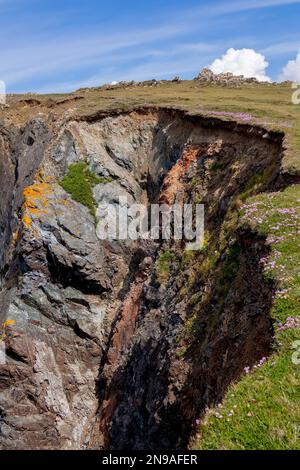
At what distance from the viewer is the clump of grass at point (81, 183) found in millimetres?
38844

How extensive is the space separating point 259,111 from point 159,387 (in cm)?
2395

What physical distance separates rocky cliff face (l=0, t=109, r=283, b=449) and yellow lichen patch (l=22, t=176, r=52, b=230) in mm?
108

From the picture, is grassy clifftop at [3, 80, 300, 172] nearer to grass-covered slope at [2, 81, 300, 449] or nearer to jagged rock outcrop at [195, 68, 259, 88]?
grass-covered slope at [2, 81, 300, 449]

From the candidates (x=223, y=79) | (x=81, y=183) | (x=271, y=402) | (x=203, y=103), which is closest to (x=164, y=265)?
(x=81, y=183)

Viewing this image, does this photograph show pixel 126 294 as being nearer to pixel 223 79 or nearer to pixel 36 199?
pixel 36 199

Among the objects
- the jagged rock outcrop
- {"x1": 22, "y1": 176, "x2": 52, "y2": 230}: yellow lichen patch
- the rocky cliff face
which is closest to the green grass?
the rocky cliff face

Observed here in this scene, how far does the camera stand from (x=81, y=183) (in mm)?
39344

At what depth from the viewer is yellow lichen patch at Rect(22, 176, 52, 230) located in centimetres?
3628

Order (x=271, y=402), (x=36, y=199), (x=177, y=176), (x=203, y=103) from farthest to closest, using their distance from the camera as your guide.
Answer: (x=203, y=103) → (x=36, y=199) → (x=177, y=176) → (x=271, y=402)

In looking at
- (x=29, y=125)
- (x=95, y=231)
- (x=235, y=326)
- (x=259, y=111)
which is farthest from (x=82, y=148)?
(x=235, y=326)

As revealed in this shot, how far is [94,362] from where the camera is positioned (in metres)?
34.0

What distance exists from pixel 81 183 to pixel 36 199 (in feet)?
14.4

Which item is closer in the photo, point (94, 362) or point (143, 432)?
point (143, 432)

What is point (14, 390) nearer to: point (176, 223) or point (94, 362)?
point (94, 362)
